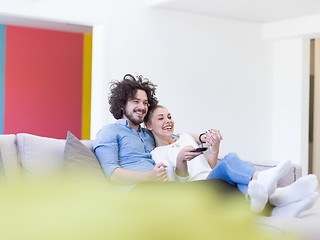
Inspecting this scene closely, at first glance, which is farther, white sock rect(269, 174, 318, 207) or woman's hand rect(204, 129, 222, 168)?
woman's hand rect(204, 129, 222, 168)

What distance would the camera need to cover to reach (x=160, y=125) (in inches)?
142

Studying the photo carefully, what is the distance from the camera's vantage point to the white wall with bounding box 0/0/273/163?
5840 mm

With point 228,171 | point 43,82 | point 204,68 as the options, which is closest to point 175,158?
point 228,171

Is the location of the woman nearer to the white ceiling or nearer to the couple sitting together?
the couple sitting together

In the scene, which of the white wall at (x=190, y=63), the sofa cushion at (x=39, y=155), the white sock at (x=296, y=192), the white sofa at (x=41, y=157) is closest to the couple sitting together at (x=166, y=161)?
the white sock at (x=296, y=192)

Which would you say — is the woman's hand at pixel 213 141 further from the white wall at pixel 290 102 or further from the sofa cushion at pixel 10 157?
the white wall at pixel 290 102

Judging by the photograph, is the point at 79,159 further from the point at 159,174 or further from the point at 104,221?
the point at 104,221

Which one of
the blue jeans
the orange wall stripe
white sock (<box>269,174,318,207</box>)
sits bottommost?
white sock (<box>269,174,318,207</box>)

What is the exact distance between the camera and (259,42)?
7.27 meters

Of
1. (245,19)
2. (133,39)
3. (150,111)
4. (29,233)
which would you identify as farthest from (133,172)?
(245,19)

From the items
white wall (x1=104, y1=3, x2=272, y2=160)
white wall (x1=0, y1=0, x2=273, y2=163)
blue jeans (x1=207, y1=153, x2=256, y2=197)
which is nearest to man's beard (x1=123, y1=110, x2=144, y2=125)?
blue jeans (x1=207, y1=153, x2=256, y2=197)

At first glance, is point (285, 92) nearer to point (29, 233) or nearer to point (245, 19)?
point (245, 19)

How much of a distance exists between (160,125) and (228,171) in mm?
890

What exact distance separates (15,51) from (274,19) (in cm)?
386
